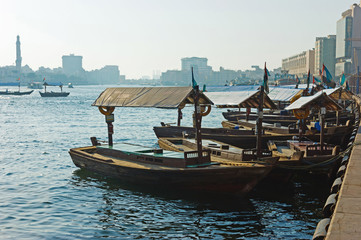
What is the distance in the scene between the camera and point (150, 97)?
990 inches

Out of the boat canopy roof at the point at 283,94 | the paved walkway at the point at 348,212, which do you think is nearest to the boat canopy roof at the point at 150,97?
the paved walkway at the point at 348,212

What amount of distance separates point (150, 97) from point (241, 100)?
9.31 metres

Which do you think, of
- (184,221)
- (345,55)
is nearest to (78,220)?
(184,221)

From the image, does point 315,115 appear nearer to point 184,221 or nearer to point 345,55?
point 184,221

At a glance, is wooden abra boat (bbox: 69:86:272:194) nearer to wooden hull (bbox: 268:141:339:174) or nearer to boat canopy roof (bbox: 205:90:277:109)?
wooden hull (bbox: 268:141:339:174)

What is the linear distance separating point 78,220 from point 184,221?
16.1 feet

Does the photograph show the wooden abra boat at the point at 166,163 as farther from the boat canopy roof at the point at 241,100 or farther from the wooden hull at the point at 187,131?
the wooden hull at the point at 187,131

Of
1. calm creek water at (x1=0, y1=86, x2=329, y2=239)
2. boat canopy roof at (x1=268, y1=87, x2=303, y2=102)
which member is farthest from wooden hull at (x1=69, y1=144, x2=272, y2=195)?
boat canopy roof at (x1=268, y1=87, x2=303, y2=102)

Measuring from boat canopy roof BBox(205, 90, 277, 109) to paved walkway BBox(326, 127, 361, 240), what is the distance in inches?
408

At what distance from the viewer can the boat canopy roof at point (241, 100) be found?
27750 millimetres

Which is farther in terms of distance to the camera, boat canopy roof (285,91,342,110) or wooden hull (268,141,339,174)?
boat canopy roof (285,91,342,110)

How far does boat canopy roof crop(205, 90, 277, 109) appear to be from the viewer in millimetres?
27750

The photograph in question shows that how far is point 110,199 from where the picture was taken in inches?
896

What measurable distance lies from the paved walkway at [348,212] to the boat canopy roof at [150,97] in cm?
928
